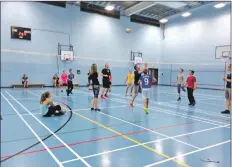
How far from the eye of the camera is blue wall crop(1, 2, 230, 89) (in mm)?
16875

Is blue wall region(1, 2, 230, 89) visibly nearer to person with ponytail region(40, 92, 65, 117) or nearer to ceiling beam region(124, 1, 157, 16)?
ceiling beam region(124, 1, 157, 16)

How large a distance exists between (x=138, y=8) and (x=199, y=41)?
710cm

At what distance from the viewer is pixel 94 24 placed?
20.5m

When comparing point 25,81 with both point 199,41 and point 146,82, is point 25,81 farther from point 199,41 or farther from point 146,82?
point 199,41

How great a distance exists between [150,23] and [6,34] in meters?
15.6

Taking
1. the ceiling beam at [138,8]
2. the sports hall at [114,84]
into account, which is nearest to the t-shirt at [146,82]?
the sports hall at [114,84]

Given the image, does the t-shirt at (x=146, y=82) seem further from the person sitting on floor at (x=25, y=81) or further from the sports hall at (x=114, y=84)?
the person sitting on floor at (x=25, y=81)

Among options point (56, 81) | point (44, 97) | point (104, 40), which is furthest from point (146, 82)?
point (104, 40)

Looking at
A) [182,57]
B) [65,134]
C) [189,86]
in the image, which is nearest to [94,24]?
[182,57]

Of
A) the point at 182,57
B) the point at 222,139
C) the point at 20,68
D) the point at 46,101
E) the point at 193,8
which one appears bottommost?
the point at 222,139

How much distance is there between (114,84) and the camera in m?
22.2

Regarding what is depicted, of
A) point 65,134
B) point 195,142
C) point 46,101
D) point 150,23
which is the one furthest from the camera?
point 150,23

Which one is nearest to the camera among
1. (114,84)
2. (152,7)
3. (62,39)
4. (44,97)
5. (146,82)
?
(44,97)

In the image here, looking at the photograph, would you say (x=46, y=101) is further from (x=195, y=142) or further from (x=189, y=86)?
(x=189, y=86)
